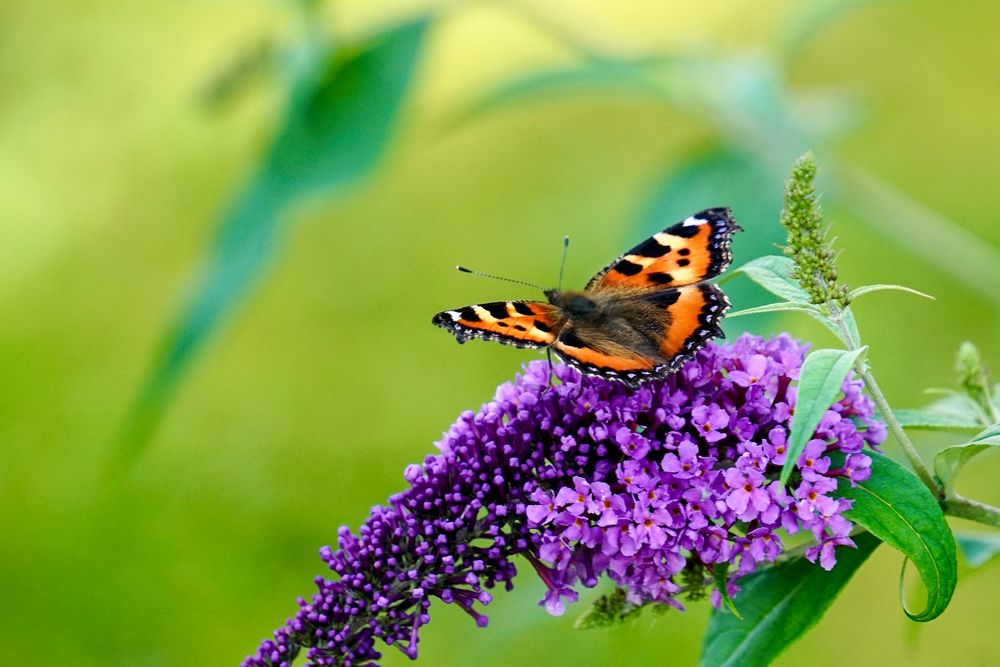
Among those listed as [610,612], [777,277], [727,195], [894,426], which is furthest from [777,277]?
[727,195]

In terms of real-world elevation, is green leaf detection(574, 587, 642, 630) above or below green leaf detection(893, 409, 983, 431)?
above

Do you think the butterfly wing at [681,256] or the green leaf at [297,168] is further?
the green leaf at [297,168]

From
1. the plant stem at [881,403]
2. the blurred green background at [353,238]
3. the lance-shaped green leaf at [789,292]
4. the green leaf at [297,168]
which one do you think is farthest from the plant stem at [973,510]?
the green leaf at [297,168]

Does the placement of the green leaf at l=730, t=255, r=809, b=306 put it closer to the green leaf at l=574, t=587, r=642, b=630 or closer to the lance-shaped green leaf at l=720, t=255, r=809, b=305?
the lance-shaped green leaf at l=720, t=255, r=809, b=305

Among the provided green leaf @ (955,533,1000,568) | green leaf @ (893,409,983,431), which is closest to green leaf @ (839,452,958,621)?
green leaf @ (893,409,983,431)

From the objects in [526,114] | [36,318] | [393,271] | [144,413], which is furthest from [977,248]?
[36,318]

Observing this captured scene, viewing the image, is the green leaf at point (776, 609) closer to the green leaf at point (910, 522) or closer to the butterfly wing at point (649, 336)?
the green leaf at point (910, 522)

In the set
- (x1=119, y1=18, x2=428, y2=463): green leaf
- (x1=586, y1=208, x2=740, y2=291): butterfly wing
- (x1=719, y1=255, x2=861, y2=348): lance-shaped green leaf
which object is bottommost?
(x1=719, y1=255, x2=861, y2=348): lance-shaped green leaf
